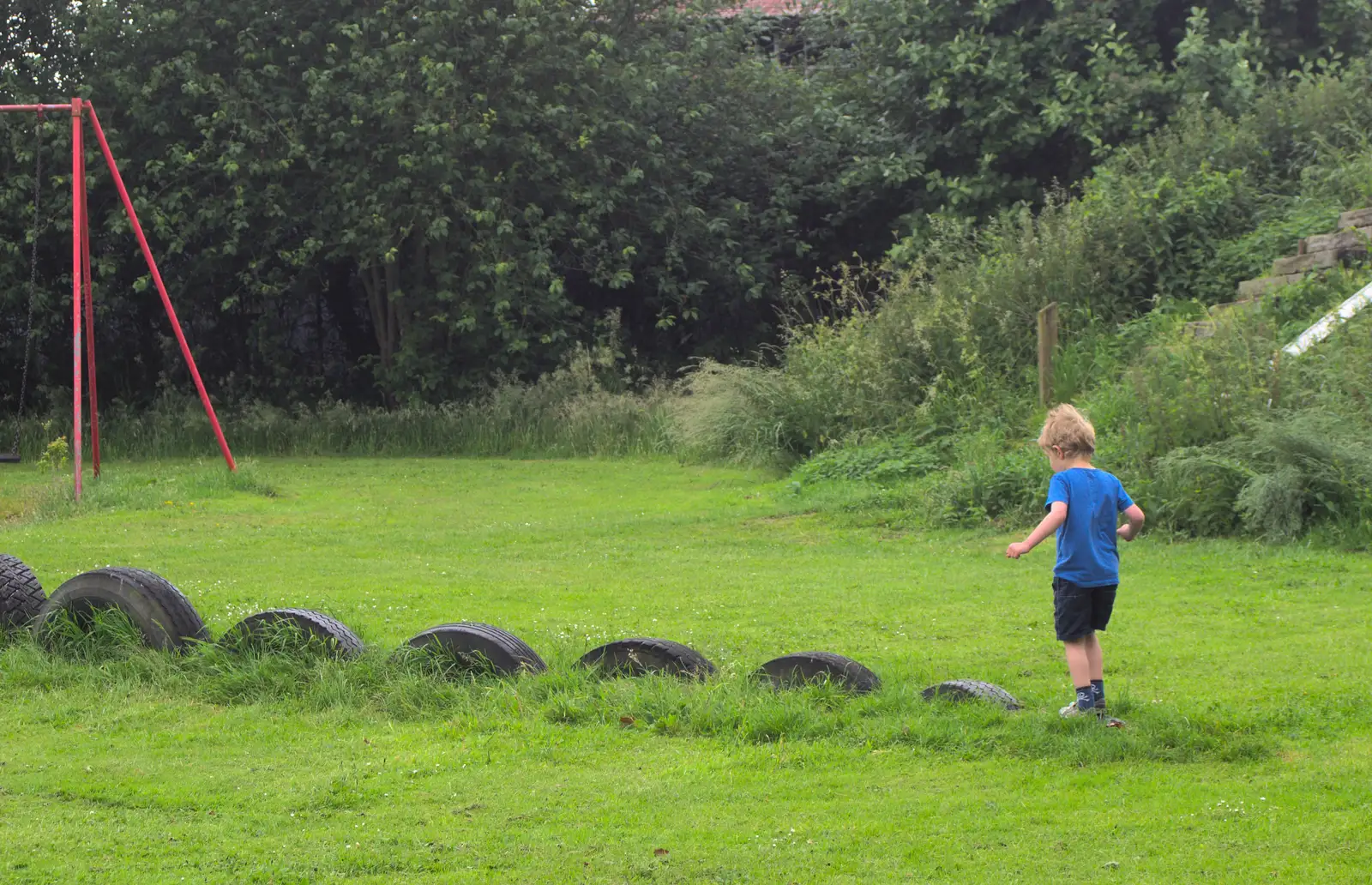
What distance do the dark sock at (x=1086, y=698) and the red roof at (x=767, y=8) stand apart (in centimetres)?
2170

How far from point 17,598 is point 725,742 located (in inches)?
162

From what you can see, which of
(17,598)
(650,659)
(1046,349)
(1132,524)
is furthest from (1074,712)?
(1046,349)

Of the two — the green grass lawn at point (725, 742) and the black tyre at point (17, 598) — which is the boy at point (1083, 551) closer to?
the green grass lawn at point (725, 742)

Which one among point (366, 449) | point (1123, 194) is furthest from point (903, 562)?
point (366, 449)

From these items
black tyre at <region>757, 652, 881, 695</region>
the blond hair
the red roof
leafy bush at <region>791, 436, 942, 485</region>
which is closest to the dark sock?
black tyre at <region>757, 652, 881, 695</region>

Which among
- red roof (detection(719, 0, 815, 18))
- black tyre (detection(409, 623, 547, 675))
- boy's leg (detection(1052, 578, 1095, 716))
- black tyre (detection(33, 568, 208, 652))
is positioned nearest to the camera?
boy's leg (detection(1052, 578, 1095, 716))

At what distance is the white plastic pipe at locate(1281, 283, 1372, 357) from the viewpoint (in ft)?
42.9

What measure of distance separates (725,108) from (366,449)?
353 inches

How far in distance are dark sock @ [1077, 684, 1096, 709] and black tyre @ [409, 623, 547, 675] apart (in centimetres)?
237

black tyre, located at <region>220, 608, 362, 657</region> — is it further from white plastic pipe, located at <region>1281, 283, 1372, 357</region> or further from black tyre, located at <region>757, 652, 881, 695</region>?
white plastic pipe, located at <region>1281, 283, 1372, 357</region>

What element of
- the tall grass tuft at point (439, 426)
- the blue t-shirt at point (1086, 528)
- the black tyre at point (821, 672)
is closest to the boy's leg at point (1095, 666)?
the blue t-shirt at point (1086, 528)

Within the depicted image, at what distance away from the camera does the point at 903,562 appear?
10789 millimetres

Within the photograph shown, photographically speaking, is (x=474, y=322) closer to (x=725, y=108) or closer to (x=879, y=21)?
(x=725, y=108)

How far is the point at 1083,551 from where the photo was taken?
20.0ft
